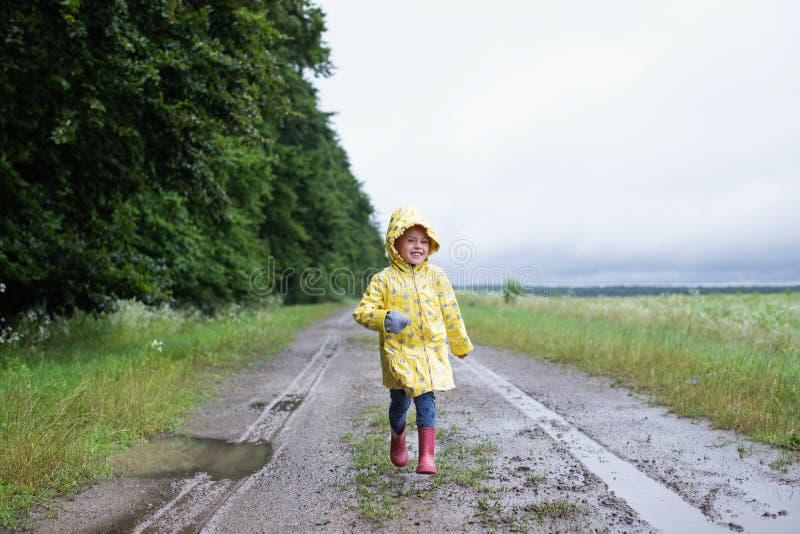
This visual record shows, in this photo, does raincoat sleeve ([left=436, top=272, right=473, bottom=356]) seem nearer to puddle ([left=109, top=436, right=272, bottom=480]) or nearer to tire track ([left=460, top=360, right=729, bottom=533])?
tire track ([left=460, top=360, right=729, bottom=533])

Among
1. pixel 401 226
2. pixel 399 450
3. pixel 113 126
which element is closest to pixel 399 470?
pixel 399 450

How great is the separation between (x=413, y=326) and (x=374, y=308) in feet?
1.04

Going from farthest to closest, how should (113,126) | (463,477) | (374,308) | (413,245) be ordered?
1. (113,126)
2. (413,245)
3. (374,308)
4. (463,477)

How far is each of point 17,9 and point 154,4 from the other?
168 cm

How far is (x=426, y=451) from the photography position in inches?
168

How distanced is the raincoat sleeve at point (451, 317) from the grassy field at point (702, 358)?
8.81 ft

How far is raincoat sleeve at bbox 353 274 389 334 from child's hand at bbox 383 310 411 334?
0.14ft

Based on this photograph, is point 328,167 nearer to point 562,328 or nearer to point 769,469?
point 562,328

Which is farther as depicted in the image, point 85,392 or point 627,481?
point 85,392

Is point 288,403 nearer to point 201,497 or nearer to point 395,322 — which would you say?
point 201,497

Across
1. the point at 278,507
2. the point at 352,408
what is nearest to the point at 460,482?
the point at 278,507

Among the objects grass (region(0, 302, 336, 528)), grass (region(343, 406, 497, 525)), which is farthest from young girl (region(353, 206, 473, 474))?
grass (region(0, 302, 336, 528))

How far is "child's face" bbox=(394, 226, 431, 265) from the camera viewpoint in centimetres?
449

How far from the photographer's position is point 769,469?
167 inches
